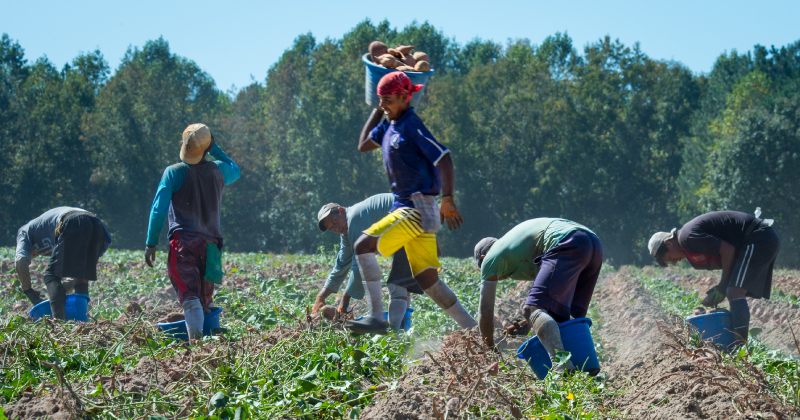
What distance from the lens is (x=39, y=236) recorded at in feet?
21.5

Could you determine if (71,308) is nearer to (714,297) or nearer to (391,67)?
(391,67)

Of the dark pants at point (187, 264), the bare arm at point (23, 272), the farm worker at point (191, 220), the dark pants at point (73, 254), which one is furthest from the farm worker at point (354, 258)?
the bare arm at point (23, 272)

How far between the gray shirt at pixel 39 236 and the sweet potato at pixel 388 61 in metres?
3.81

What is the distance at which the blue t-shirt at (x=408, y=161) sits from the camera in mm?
4203

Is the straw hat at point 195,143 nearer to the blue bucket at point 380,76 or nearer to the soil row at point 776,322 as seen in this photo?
the blue bucket at point 380,76

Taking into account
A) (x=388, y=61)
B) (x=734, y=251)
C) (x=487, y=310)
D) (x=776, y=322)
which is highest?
(x=388, y=61)

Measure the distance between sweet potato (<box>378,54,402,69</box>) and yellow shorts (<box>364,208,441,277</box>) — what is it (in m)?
1.17

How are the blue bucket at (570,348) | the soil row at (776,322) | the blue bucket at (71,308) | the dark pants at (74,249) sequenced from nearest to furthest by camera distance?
the blue bucket at (570,348) → the blue bucket at (71,308) → the dark pants at (74,249) → the soil row at (776,322)

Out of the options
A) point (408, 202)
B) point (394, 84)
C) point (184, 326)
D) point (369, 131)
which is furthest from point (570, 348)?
point (184, 326)

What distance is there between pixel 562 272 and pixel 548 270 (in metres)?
0.08

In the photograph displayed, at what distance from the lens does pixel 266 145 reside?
136ft

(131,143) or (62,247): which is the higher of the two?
(131,143)

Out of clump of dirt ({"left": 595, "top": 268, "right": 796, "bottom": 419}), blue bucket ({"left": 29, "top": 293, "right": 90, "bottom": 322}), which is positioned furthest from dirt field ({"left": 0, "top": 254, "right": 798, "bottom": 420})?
blue bucket ({"left": 29, "top": 293, "right": 90, "bottom": 322})

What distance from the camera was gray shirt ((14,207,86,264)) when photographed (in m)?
6.48
